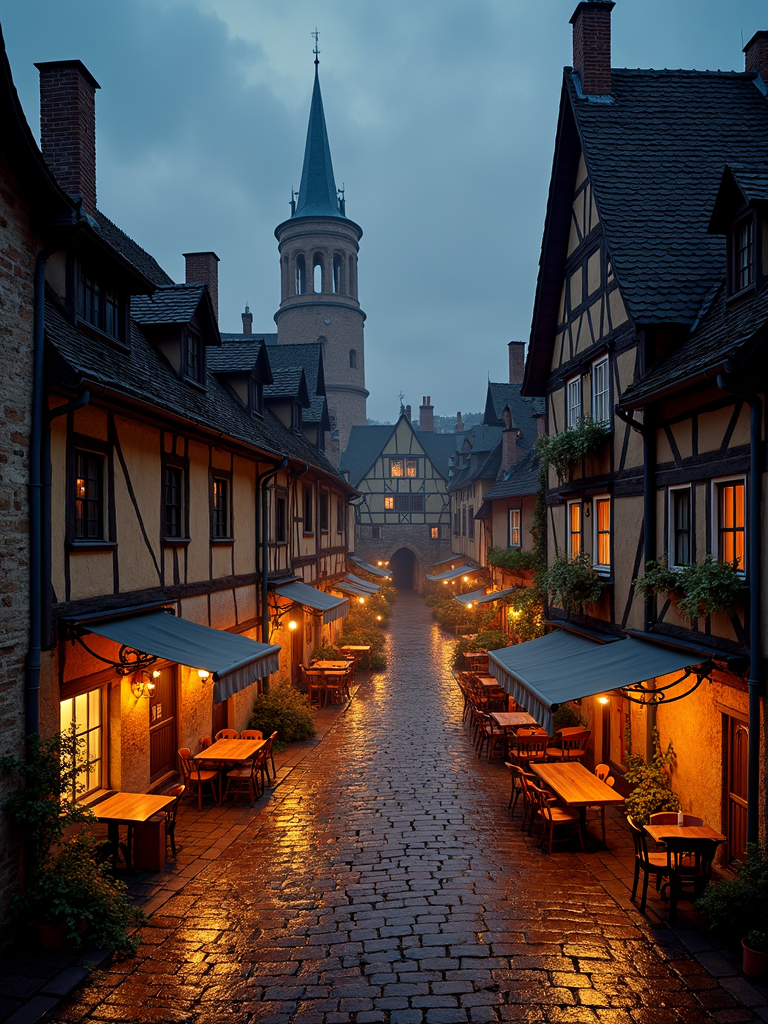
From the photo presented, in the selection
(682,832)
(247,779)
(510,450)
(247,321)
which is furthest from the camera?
(247,321)

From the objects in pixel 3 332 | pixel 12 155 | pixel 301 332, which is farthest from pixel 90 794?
pixel 301 332

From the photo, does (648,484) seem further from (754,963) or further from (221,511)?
(221,511)

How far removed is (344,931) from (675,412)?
7380 mm

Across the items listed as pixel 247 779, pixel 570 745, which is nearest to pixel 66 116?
pixel 247 779

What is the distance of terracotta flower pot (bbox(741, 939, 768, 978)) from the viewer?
6.36m

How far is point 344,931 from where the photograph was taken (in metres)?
7.34

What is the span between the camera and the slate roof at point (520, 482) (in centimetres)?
2225

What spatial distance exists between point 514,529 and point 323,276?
36.5m

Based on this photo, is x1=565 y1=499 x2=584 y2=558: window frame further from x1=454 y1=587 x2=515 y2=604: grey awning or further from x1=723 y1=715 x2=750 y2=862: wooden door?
x1=454 y1=587 x2=515 y2=604: grey awning

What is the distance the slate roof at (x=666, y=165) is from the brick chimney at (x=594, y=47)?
0.31 m

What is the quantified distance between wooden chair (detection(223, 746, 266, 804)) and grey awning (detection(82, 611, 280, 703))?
1.81m

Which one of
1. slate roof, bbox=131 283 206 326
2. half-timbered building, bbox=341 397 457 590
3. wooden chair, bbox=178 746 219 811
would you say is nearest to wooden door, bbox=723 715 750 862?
wooden chair, bbox=178 746 219 811

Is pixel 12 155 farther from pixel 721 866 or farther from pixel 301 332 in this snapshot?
pixel 301 332

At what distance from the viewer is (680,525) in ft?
31.5
